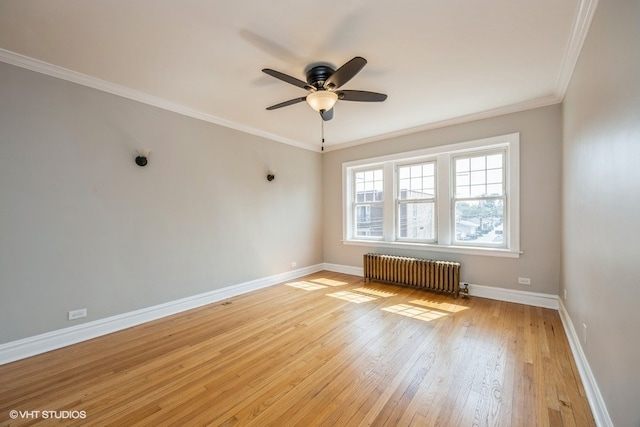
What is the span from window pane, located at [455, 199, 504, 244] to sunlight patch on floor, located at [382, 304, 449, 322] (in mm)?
1470

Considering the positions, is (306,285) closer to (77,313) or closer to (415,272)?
(415,272)

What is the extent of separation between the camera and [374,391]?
1932mm

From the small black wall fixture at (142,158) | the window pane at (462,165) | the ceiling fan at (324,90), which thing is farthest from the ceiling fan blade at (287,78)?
the window pane at (462,165)

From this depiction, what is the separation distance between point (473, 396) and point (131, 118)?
14.6 feet

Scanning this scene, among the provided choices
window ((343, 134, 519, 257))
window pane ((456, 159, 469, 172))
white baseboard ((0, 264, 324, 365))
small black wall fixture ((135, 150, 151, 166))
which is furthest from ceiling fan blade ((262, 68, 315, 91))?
white baseboard ((0, 264, 324, 365))

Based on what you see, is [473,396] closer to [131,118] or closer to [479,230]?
[479,230]

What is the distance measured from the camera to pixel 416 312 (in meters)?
3.44

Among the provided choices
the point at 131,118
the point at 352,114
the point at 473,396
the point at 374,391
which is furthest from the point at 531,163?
the point at 131,118

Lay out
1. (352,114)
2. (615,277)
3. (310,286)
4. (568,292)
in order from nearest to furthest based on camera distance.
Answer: (615,277) < (568,292) < (352,114) < (310,286)

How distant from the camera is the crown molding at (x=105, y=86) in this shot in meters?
2.42

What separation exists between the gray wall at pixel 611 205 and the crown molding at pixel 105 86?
4.13 meters

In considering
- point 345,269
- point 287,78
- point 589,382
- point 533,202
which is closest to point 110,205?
point 287,78

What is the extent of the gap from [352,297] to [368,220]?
6.12 ft

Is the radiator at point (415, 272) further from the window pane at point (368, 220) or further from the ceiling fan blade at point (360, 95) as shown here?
the ceiling fan blade at point (360, 95)
